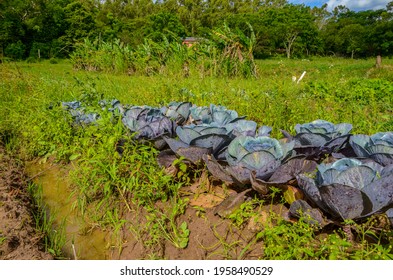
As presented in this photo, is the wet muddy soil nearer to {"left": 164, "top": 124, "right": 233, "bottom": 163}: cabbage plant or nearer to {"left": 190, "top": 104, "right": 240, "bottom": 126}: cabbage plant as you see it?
{"left": 164, "top": 124, "right": 233, "bottom": 163}: cabbage plant

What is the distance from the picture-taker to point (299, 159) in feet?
5.60

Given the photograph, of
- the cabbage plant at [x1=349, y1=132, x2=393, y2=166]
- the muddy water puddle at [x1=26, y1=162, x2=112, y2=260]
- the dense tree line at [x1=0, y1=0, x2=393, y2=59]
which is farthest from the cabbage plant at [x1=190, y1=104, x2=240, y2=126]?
the dense tree line at [x1=0, y1=0, x2=393, y2=59]

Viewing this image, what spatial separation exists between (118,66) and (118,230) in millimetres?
7981

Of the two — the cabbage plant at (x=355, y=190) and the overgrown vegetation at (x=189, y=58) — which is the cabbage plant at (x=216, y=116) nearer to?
the cabbage plant at (x=355, y=190)

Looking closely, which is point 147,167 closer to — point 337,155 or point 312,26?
point 337,155

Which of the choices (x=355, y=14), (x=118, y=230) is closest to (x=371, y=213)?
(x=118, y=230)

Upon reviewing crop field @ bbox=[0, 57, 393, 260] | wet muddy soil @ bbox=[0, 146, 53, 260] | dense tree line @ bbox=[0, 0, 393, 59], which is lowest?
wet muddy soil @ bbox=[0, 146, 53, 260]

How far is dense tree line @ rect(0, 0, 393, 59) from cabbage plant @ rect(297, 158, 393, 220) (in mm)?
13538

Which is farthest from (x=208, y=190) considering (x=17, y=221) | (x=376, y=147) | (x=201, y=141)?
(x=17, y=221)

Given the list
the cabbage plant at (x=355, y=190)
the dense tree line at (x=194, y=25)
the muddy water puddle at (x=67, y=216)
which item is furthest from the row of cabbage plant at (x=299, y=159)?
the dense tree line at (x=194, y=25)

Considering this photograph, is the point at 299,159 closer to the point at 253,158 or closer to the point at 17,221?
the point at 253,158

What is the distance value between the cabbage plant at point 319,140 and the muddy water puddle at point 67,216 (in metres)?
1.13

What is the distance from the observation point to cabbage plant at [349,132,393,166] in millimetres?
1653

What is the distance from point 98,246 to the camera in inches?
79.8
